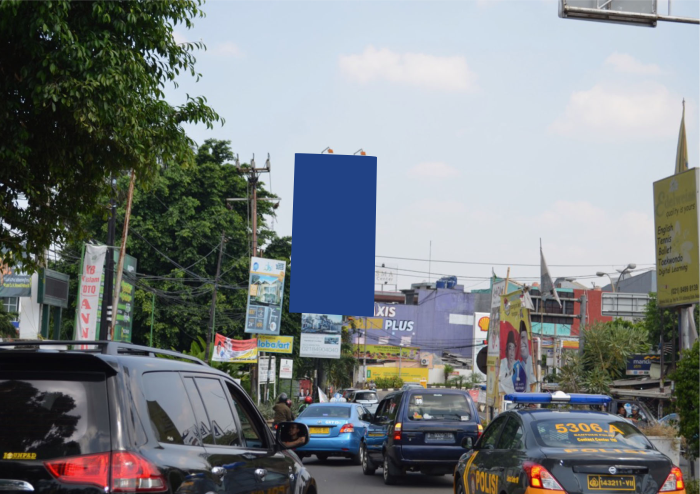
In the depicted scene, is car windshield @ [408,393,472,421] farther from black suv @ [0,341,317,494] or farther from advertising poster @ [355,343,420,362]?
advertising poster @ [355,343,420,362]

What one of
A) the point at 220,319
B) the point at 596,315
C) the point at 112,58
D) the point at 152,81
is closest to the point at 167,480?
the point at 112,58

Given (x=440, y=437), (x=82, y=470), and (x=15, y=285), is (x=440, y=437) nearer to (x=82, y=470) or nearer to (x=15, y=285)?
(x=82, y=470)

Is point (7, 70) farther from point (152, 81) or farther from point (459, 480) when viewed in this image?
point (459, 480)

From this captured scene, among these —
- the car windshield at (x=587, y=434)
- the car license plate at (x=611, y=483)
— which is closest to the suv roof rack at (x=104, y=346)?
the car license plate at (x=611, y=483)

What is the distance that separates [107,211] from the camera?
13.5 m

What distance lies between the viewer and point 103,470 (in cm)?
411

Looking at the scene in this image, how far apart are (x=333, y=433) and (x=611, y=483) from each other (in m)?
13.1

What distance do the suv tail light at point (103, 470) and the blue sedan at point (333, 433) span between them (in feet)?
54.6

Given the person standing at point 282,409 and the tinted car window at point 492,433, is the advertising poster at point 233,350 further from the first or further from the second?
the tinted car window at point 492,433

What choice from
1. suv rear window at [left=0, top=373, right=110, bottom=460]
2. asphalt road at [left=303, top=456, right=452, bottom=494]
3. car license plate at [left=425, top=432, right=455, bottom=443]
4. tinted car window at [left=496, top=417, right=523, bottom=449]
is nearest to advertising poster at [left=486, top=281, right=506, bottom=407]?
asphalt road at [left=303, top=456, right=452, bottom=494]

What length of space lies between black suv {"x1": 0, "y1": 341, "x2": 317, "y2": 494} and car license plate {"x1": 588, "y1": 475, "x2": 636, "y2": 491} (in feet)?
14.9

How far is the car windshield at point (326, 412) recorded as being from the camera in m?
21.6

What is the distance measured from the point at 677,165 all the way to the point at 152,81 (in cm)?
1453

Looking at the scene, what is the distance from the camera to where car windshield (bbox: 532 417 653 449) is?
9.07m
